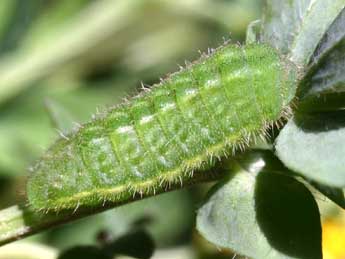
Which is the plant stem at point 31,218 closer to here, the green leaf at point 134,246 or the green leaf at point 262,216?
the green leaf at point 262,216

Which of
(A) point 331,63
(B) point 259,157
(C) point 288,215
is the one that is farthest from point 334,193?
(A) point 331,63

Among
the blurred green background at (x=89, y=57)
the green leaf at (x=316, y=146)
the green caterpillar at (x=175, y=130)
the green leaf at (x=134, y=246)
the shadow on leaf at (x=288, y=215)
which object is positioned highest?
the green caterpillar at (x=175, y=130)

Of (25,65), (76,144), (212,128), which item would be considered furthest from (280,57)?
(25,65)

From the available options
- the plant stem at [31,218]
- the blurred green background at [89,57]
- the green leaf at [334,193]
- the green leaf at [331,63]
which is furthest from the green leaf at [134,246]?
the blurred green background at [89,57]

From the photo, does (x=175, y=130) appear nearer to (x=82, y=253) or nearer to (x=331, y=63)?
(x=331, y=63)

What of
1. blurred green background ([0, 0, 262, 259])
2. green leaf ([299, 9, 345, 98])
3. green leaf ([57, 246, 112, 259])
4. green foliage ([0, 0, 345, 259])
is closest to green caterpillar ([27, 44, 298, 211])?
green foliage ([0, 0, 345, 259])

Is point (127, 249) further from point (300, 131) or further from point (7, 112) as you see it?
point (7, 112)

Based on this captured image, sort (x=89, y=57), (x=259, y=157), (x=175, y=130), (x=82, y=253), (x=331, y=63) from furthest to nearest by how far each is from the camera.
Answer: (x=89, y=57)
(x=82, y=253)
(x=259, y=157)
(x=175, y=130)
(x=331, y=63)
